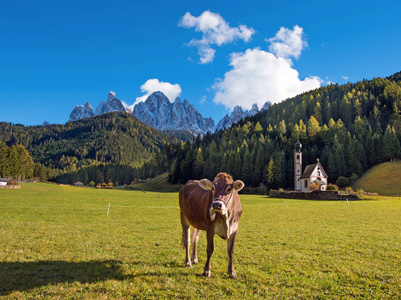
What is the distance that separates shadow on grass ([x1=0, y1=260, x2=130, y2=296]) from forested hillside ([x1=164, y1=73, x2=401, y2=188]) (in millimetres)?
90958

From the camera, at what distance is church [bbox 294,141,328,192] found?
83.5 meters

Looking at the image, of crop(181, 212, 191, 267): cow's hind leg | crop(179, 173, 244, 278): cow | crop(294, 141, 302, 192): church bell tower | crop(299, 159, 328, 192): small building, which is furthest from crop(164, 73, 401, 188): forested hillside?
crop(179, 173, 244, 278): cow

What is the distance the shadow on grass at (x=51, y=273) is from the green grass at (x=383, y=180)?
8527 centimetres

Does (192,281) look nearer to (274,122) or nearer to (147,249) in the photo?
(147,249)

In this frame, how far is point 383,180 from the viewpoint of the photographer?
81438 millimetres

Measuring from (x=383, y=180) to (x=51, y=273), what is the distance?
96.3 metres

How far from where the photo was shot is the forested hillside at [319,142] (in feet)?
316

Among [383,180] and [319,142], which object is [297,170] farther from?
[319,142]

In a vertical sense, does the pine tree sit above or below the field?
above

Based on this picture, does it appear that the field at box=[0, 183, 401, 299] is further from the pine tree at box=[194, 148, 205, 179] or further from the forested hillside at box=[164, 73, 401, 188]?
the pine tree at box=[194, 148, 205, 179]

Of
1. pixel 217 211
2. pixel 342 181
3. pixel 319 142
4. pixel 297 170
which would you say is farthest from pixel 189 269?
pixel 319 142

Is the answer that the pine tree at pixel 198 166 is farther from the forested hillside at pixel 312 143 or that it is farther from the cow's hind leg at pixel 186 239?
the cow's hind leg at pixel 186 239

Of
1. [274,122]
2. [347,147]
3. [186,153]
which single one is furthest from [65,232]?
[274,122]

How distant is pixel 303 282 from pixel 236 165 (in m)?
100
